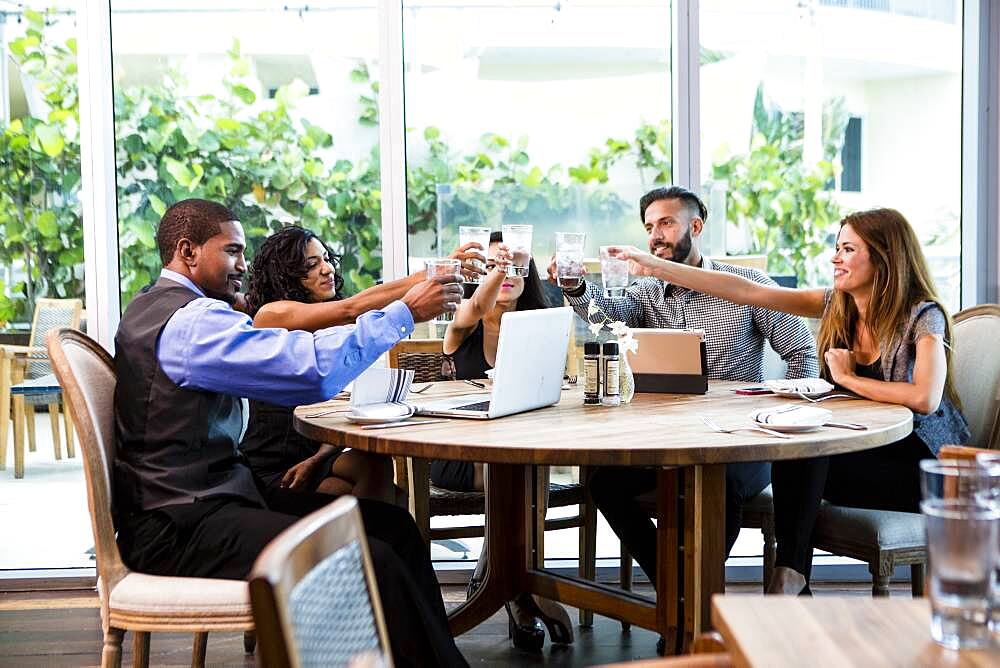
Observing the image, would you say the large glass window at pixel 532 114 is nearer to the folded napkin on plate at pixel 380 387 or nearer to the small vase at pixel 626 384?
the small vase at pixel 626 384

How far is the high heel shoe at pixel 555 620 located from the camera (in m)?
3.27

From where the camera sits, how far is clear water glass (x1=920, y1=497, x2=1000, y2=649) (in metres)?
1.01

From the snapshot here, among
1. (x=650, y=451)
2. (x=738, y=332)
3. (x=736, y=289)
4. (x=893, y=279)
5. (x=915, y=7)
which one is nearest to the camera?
(x=650, y=451)

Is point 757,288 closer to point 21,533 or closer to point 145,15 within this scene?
point 145,15

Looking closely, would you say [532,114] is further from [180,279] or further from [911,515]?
[911,515]

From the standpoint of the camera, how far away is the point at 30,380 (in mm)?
4078

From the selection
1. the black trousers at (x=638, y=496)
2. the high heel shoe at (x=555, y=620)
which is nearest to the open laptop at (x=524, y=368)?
the black trousers at (x=638, y=496)

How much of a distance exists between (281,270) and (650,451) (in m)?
1.57

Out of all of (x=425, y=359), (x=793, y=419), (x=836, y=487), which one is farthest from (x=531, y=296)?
(x=793, y=419)

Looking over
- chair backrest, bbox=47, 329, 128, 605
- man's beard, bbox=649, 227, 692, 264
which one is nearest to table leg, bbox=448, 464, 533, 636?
man's beard, bbox=649, 227, 692, 264

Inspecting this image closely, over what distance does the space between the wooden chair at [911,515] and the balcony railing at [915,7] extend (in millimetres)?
1355

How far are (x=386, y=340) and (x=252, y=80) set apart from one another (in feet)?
6.33

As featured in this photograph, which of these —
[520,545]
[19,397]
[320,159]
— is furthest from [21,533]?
[520,545]

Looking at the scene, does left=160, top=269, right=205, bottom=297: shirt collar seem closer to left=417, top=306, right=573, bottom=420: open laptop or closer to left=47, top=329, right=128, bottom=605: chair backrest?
left=47, top=329, right=128, bottom=605: chair backrest
